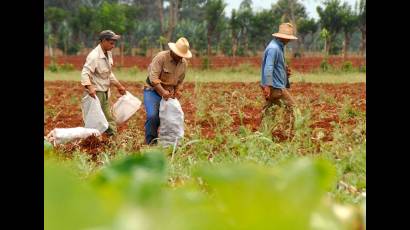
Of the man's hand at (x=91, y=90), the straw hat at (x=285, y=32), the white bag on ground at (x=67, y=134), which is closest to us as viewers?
the white bag on ground at (x=67, y=134)

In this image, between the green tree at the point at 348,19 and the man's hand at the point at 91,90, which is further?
the green tree at the point at 348,19

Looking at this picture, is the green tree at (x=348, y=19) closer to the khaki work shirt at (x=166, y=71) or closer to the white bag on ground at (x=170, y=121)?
the khaki work shirt at (x=166, y=71)

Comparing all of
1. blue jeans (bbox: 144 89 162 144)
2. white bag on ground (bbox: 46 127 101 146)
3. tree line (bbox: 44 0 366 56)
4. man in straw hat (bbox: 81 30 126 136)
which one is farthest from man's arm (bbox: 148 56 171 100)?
tree line (bbox: 44 0 366 56)

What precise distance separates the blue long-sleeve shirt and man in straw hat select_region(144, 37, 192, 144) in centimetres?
107

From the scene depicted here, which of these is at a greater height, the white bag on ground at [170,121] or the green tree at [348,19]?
the green tree at [348,19]

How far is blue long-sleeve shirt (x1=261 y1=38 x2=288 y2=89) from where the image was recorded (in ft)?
24.0

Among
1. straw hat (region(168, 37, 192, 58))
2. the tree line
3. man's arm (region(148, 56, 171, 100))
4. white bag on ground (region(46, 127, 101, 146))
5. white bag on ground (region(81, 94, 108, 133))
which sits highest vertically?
the tree line

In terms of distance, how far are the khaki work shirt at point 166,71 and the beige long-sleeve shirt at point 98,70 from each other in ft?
1.72

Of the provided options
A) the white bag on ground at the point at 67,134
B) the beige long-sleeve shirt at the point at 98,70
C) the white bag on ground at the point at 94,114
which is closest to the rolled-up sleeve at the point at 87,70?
the beige long-sleeve shirt at the point at 98,70

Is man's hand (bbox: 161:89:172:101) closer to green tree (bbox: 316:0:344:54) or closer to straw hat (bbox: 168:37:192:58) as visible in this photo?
straw hat (bbox: 168:37:192:58)

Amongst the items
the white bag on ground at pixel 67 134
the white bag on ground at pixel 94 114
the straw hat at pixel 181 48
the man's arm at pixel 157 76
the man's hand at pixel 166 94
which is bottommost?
the white bag on ground at pixel 67 134

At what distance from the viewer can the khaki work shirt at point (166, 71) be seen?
6.52 meters
